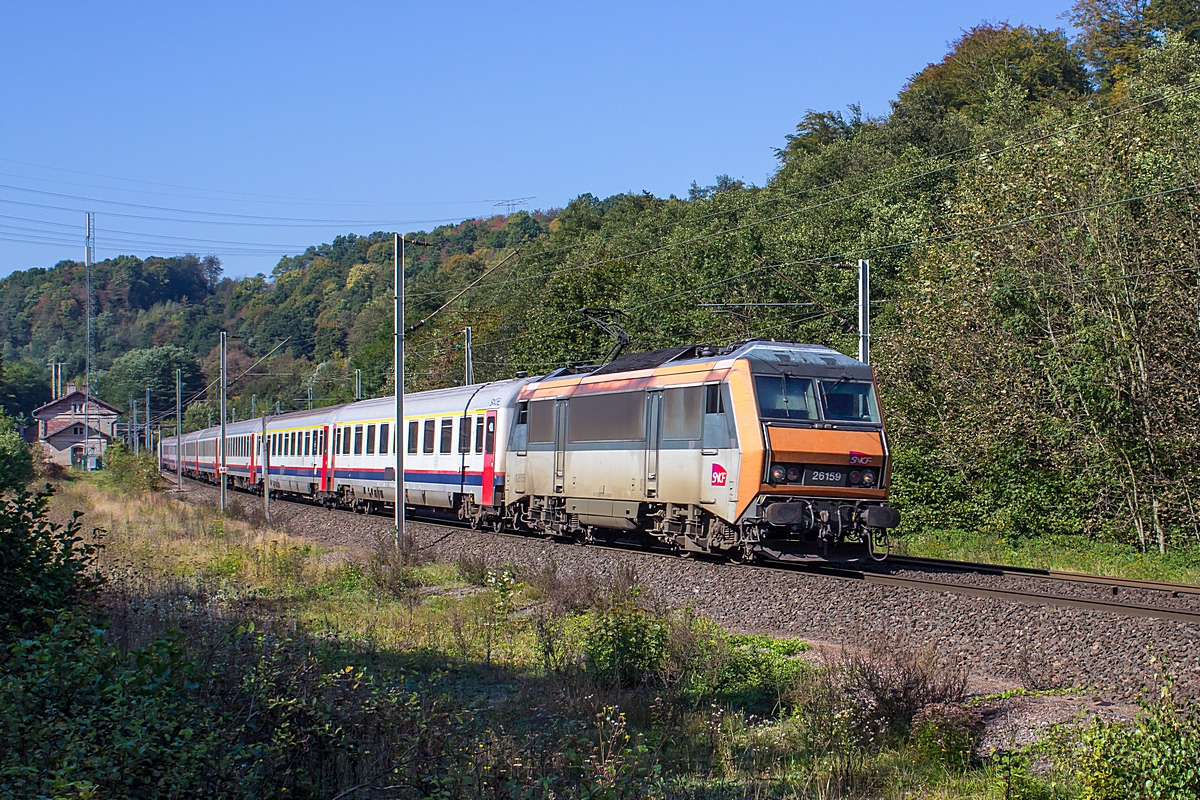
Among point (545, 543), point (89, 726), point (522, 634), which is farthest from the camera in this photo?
point (545, 543)

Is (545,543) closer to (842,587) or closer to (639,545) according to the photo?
(639,545)

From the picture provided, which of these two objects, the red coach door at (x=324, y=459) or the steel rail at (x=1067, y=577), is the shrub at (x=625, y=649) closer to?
the steel rail at (x=1067, y=577)

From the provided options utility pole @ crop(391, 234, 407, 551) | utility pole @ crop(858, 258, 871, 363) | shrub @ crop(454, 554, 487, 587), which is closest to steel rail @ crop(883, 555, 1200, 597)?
utility pole @ crop(858, 258, 871, 363)

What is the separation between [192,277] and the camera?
187625 mm

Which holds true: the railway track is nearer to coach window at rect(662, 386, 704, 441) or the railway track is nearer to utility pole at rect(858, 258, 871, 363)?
coach window at rect(662, 386, 704, 441)

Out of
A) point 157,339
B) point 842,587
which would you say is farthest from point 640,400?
point 157,339

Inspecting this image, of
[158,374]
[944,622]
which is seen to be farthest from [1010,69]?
[158,374]

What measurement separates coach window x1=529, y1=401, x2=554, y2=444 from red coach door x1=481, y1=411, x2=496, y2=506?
5.82ft

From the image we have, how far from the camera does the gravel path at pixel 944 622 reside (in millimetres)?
9633

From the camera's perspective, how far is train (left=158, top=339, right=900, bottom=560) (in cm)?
1479

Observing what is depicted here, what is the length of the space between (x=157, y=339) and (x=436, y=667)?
490ft

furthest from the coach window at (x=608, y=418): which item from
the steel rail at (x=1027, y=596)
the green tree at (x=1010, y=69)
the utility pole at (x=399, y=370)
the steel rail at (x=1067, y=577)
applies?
the green tree at (x=1010, y=69)

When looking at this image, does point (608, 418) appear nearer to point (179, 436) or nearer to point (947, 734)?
point (947, 734)

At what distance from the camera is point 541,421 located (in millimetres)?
20594
